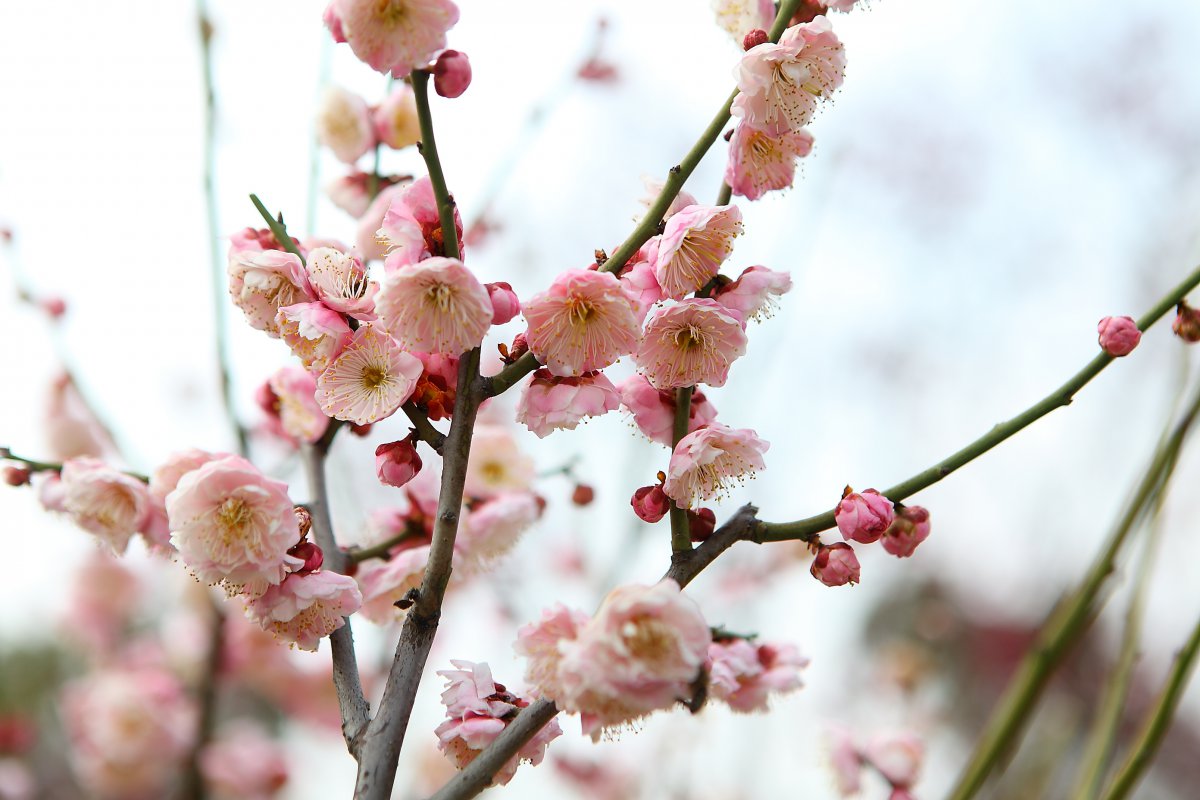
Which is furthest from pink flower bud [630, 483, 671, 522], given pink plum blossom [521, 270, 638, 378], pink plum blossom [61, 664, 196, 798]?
pink plum blossom [61, 664, 196, 798]

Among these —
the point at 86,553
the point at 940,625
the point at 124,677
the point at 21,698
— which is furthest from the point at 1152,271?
the point at 21,698

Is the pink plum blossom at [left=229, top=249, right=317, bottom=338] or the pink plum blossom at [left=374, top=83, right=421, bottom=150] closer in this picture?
the pink plum blossom at [left=229, top=249, right=317, bottom=338]

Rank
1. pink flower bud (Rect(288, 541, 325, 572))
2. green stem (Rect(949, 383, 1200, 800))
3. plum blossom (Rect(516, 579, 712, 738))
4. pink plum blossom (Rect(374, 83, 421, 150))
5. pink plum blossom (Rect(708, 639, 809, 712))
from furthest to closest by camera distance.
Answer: pink plum blossom (Rect(374, 83, 421, 150)) < green stem (Rect(949, 383, 1200, 800)) < pink plum blossom (Rect(708, 639, 809, 712)) < pink flower bud (Rect(288, 541, 325, 572)) < plum blossom (Rect(516, 579, 712, 738))

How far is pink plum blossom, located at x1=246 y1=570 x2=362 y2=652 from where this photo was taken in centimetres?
78

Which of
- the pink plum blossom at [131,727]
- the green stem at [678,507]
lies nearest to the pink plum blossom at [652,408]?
the green stem at [678,507]

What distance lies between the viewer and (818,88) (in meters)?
0.80

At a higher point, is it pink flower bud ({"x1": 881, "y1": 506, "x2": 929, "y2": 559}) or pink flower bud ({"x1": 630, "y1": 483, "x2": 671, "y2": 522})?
pink flower bud ({"x1": 630, "y1": 483, "x2": 671, "y2": 522})

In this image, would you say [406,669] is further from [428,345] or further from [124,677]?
[124,677]

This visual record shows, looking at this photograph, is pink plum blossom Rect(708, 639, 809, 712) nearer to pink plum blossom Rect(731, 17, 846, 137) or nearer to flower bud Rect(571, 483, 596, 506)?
flower bud Rect(571, 483, 596, 506)

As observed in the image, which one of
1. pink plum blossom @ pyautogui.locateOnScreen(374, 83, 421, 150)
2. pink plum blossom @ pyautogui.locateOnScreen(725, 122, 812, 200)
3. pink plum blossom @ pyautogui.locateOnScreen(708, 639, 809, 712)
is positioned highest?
pink plum blossom @ pyautogui.locateOnScreen(374, 83, 421, 150)

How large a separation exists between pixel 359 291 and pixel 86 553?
11.6 ft

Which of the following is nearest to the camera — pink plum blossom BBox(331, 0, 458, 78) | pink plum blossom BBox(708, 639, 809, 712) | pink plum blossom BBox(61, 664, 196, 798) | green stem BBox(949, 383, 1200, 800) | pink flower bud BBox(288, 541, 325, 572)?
pink plum blossom BBox(331, 0, 458, 78)

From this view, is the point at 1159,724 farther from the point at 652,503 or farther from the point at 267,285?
the point at 267,285

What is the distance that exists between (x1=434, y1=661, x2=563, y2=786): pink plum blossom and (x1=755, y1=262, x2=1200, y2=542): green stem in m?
0.25
